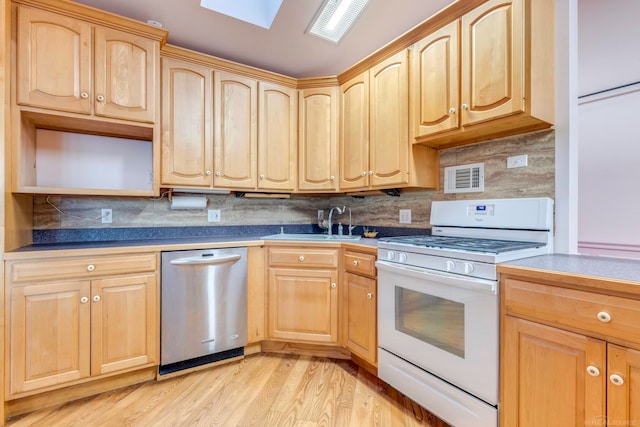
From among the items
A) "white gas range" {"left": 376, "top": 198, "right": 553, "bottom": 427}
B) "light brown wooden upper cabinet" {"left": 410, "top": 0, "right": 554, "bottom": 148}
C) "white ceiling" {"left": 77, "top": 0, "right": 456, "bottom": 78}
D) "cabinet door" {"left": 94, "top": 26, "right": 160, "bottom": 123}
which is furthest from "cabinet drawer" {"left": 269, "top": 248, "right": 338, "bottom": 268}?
"white ceiling" {"left": 77, "top": 0, "right": 456, "bottom": 78}


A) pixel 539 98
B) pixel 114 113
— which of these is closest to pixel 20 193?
pixel 114 113

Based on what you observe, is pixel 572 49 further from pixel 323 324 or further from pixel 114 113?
pixel 114 113

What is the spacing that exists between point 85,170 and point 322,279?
1.90 metres

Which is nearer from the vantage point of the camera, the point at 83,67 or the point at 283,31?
the point at 83,67

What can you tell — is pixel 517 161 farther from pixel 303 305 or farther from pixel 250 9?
pixel 250 9

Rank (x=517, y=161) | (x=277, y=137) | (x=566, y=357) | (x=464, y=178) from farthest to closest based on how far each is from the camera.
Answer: (x=277, y=137), (x=464, y=178), (x=517, y=161), (x=566, y=357)

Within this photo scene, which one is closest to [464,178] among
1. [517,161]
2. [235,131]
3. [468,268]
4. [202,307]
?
[517,161]

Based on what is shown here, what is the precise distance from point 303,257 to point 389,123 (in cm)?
118

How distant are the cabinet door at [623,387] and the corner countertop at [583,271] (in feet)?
0.69

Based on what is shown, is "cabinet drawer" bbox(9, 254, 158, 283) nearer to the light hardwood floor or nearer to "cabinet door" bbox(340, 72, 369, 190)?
the light hardwood floor

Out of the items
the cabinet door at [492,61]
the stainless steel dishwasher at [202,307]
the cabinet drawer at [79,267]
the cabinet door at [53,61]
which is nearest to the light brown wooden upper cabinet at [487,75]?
the cabinet door at [492,61]

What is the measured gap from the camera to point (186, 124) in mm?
2242

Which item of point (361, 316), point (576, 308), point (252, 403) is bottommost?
point (252, 403)

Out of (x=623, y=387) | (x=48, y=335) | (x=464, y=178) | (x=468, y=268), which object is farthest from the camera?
(x=464, y=178)
